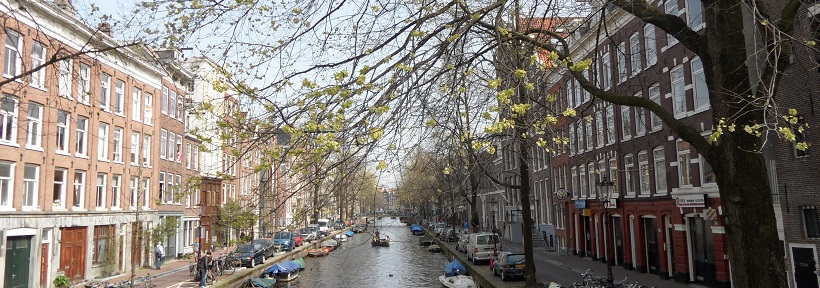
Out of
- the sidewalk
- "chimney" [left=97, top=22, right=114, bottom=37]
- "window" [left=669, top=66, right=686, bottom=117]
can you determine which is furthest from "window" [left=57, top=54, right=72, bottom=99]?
"window" [left=669, top=66, right=686, bottom=117]

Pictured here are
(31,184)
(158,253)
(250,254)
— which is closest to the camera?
(31,184)

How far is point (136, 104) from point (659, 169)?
2885 cm

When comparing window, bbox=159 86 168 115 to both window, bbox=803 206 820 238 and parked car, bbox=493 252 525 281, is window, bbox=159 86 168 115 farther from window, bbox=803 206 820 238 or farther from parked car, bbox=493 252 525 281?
window, bbox=803 206 820 238

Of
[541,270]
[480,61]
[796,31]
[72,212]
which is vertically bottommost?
[541,270]

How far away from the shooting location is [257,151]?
7.89 metres

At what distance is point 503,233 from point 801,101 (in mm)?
43021

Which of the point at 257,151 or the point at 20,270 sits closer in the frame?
the point at 257,151

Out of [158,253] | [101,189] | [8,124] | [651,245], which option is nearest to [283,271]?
[158,253]

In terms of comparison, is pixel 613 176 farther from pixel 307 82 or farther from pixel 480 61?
pixel 307 82

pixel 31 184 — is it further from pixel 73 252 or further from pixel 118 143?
pixel 118 143

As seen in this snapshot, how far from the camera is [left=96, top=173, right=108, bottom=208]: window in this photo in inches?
1183

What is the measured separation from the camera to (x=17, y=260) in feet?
76.3

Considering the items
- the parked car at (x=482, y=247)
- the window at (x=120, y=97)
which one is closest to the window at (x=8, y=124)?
the window at (x=120, y=97)

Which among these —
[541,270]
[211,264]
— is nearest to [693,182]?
[541,270]
